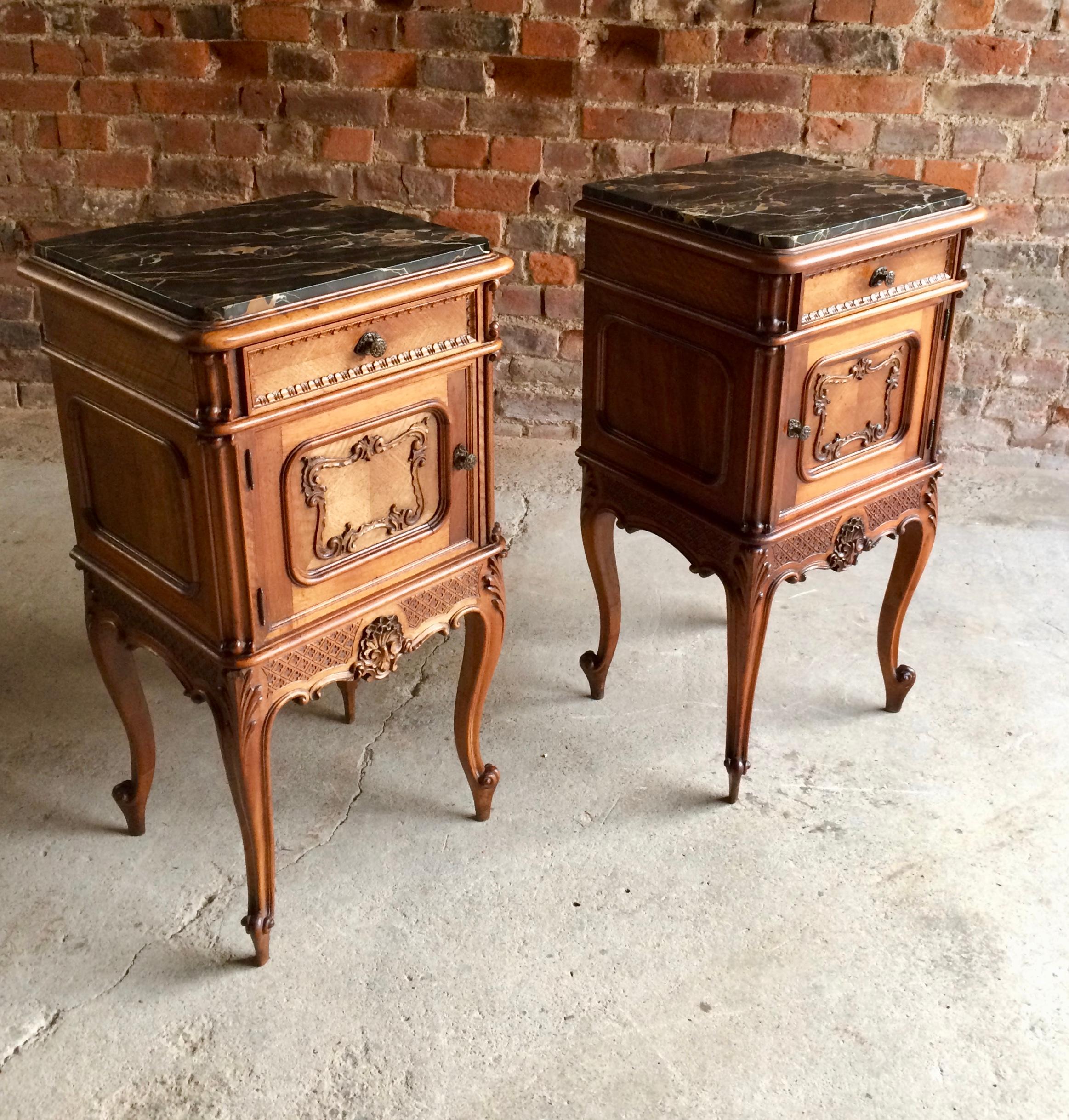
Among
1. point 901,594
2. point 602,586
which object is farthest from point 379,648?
point 901,594

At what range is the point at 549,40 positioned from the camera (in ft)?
10.8

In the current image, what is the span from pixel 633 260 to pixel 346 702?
3.41 feet

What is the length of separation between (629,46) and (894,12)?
26.2 inches

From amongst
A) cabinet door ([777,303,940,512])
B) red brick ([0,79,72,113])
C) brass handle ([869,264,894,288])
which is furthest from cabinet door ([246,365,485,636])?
red brick ([0,79,72,113])

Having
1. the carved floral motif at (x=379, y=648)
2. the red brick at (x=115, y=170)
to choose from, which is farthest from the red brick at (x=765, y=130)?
the carved floral motif at (x=379, y=648)

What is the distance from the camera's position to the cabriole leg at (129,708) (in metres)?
2.10

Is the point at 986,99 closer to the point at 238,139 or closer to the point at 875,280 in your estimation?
the point at 875,280

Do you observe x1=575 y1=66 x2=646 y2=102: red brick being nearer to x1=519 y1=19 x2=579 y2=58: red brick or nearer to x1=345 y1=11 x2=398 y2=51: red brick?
x1=519 y1=19 x2=579 y2=58: red brick

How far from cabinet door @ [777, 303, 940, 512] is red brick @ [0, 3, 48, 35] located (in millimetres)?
2522

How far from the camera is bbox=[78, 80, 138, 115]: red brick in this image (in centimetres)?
348

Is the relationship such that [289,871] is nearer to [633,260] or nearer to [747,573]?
[747,573]

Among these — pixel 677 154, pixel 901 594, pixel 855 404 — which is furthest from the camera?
pixel 677 154

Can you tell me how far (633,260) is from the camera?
2199 mm

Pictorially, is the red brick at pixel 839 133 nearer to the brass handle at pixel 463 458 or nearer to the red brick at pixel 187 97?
the red brick at pixel 187 97
